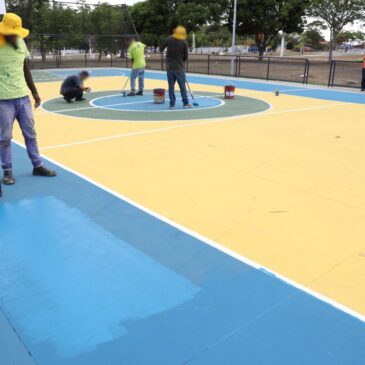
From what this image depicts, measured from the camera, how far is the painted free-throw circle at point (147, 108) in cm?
991

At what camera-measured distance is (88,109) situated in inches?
432

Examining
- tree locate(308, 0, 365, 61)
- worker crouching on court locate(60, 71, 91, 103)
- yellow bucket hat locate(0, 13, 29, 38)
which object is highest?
tree locate(308, 0, 365, 61)

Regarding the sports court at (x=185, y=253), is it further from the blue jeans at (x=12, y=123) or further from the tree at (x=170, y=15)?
the tree at (x=170, y=15)

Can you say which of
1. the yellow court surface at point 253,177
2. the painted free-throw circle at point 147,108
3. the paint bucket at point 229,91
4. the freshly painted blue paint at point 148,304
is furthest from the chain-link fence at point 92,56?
the freshly painted blue paint at point 148,304

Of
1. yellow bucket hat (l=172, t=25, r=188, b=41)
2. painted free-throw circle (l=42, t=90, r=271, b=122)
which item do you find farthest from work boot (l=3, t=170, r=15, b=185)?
yellow bucket hat (l=172, t=25, r=188, b=41)

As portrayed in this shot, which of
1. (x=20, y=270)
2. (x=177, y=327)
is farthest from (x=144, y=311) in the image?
(x=20, y=270)

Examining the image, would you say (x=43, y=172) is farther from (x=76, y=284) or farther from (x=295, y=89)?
(x=295, y=89)

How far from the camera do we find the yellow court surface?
3688 mm

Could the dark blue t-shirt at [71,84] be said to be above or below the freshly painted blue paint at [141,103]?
above

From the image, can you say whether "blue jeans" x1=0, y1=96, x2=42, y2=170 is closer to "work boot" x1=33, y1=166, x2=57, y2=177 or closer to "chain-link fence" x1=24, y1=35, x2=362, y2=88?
"work boot" x1=33, y1=166, x2=57, y2=177

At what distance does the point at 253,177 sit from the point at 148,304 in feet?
10.1

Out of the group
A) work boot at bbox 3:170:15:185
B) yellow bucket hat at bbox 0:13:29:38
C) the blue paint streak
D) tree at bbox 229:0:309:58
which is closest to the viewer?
the blue paint streak

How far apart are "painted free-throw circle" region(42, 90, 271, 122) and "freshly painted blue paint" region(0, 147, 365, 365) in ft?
19.3

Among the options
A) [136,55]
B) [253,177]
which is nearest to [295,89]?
[136,55]
